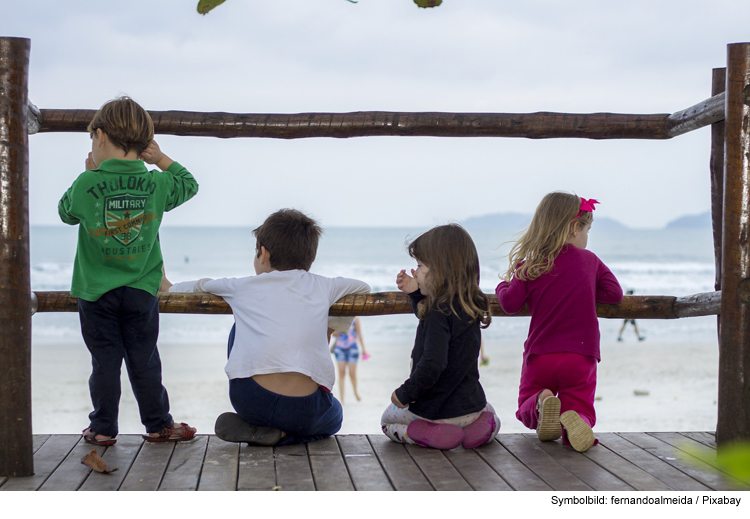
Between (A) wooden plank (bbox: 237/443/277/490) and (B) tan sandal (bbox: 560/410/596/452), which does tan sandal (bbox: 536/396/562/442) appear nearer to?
(B) tan sandal (bbox: 560/410/596/452)

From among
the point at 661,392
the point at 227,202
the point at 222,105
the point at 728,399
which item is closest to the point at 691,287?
the point at 661,392

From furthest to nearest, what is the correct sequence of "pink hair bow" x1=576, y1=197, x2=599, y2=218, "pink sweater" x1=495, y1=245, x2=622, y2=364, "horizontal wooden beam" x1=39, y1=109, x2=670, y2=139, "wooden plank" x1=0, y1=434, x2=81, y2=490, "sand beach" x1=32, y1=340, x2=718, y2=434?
"sand beach" x1=32, y1=340, x2=718, y2=434 < "horizontal wooden beam" x1=39, y1=109, x2=670, y2=139 < "pink hair bow" x1=576, y1=197, x2=599, y2=218 < "pink sweater" x1=495, y1=245, x2=622, y2=364 < "wooden plank" x1=0, y1=434, x2=81, y2=490

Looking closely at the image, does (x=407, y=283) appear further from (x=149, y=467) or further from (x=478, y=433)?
(x=149, y=467)

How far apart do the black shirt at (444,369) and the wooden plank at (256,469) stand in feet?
1.67

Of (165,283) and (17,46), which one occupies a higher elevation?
(17,46)

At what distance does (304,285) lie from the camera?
Answer: 8.49 feet

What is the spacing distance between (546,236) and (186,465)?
1.56m

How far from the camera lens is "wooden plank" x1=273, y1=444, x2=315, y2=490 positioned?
206 cm

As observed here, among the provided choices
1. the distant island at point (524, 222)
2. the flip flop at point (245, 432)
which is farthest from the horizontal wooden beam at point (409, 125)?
the distant island at point (524, 222)

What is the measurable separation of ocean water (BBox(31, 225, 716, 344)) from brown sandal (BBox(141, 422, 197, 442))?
4920 millimetres

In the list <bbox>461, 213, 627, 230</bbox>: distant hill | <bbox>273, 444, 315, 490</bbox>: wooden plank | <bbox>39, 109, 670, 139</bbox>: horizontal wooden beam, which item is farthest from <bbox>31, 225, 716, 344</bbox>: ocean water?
<bbox>273, 444, 315, 490</bbox>: wooden plank

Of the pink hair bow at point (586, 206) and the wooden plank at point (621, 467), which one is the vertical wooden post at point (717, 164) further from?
the wooden plank at point (621, 467)

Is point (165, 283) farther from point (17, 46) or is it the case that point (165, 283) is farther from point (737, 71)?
point (737, 71)

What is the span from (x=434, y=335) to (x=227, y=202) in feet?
147
